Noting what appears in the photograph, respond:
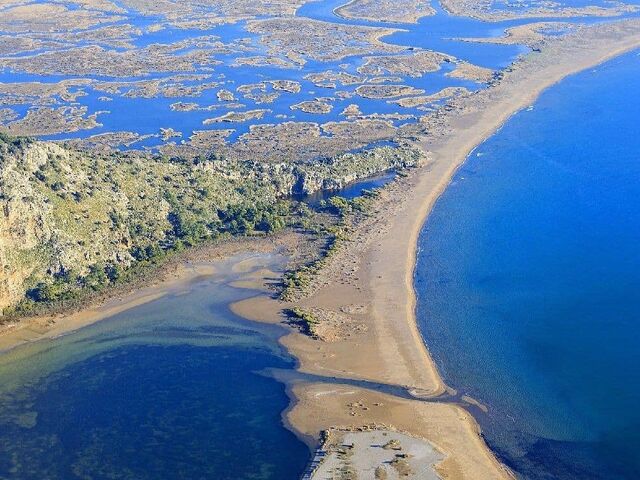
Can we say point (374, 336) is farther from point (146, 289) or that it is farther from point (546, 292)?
point (146, 289)

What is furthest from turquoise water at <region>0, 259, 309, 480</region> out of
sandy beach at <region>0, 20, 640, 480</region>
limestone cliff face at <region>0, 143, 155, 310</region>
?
limestone cliff face at <region>0, 143, 155, 310</region>

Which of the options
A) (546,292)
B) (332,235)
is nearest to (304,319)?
(332,235)

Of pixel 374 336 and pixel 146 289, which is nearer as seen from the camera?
pixel 374 336

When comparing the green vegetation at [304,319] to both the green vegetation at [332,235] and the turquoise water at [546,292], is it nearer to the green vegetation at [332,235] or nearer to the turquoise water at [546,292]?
the green vegetation at [332,235]

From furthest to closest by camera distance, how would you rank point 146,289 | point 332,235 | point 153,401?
point 332,235, point 146,289, point 153,401

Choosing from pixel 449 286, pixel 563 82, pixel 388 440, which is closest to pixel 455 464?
Answer: pixel 388 440

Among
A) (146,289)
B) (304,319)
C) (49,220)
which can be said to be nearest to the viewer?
(304,319)
